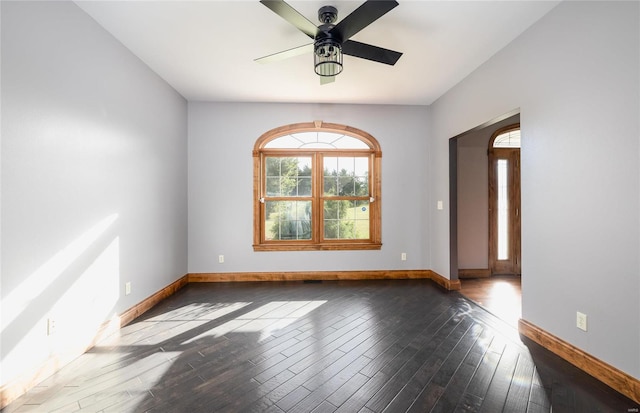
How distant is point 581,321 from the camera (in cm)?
207

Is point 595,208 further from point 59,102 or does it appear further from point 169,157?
point 169,157

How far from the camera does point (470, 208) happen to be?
4.53m

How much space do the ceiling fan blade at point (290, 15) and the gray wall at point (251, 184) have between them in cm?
220

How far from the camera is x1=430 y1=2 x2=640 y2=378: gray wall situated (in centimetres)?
177

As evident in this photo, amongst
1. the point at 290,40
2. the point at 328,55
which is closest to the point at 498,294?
the point at 328,55

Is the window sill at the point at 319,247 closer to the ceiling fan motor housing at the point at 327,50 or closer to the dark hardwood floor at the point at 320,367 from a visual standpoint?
the dark hardwood floor at the point at 320,367

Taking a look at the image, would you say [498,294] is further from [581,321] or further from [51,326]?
[51,326]

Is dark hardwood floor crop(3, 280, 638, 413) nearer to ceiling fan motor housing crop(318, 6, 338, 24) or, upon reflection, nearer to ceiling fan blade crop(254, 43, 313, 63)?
ceiling fan blade crop(254, 43, 313, 63)

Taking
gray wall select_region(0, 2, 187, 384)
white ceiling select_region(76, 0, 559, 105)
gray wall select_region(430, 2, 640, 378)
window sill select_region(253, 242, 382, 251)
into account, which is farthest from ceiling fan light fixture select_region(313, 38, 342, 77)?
window sill select_region(253, 242, 382, 251)

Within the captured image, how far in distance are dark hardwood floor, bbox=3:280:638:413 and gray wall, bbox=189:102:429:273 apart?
1.20 m

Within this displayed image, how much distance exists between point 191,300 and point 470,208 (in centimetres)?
428

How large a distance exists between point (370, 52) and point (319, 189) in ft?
7.71

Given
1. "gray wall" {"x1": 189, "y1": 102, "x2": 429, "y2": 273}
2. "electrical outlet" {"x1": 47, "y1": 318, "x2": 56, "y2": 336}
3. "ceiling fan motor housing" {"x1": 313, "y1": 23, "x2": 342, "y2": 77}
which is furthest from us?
"gray wall" {"x1": 189, "y1": 102, "x2": 429, "y2": 273}

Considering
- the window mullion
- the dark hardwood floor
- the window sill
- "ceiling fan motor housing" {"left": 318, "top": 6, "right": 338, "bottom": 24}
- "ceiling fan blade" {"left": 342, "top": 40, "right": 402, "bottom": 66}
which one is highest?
"ceiling fan motor housing" {"left": 318, "top": 6, "right": 338, "bottom": 24}
